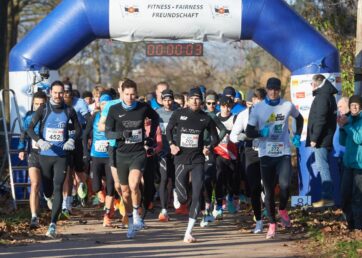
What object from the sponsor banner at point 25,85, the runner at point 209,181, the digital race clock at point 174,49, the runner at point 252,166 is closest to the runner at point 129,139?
the runner at point 252,166

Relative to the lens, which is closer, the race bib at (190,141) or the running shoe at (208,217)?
the race bib at (190,141)

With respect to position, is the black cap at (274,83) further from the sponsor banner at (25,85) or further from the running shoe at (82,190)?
the sponsor banner at (25,85)

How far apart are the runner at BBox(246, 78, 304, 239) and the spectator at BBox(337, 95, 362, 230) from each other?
2.39ft

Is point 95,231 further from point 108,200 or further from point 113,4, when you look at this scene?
point 113,4

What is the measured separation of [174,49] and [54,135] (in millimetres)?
5065

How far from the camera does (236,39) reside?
1717 centimetres

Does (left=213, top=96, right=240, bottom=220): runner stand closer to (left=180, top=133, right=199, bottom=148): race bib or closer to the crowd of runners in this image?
the crowd of runners

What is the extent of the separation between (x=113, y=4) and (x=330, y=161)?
459cm

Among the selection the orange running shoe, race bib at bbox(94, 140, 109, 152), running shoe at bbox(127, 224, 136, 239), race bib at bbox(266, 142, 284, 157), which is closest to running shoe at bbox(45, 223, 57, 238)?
running shoe at bbox(127, 224, 136, 239)

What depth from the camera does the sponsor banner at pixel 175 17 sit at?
55.4 feet

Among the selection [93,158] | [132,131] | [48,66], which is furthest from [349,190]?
[48,66]

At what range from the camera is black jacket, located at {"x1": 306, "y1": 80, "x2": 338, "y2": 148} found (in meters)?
15.0

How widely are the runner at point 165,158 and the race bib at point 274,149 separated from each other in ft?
8.82

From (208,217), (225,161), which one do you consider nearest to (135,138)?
(208,217)
